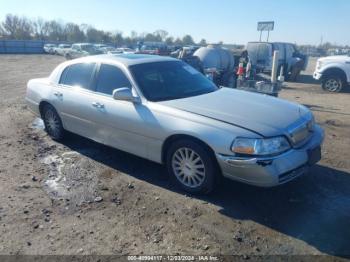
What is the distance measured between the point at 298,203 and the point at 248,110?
4.13ft

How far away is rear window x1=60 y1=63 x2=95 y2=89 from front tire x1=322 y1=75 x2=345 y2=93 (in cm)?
1108

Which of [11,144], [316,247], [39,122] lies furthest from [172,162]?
[39,122]

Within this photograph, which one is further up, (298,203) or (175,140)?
(175,140)

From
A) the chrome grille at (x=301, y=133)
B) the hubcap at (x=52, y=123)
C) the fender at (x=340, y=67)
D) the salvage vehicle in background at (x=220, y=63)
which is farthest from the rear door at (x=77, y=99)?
the fender at (x=340, y=67)

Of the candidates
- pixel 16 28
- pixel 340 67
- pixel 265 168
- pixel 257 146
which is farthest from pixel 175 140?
pixel 16 28

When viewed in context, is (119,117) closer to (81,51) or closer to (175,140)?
(175,140)

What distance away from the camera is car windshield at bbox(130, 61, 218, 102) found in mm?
4465

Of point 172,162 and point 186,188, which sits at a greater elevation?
point 172,162

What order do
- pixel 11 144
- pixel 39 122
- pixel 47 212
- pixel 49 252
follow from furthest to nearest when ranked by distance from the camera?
pixel 39 122, pixel 11 144, pixel 47 212, pixel 49 252

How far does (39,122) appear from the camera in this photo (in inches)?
298

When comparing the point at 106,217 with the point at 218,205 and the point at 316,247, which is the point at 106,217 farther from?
the point at 316,247

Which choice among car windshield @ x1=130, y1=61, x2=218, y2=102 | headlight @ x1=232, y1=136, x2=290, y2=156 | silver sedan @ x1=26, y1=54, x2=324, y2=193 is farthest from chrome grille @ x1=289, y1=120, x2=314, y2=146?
car windshield @ x1=130, y1=61, x2=218, y2=102

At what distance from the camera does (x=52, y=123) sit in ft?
19.9

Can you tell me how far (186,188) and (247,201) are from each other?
77 centimetres
